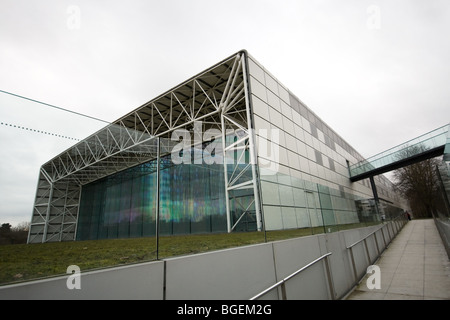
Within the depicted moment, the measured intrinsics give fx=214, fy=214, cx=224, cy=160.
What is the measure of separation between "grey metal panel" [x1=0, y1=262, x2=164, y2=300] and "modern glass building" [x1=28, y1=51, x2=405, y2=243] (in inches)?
26.6

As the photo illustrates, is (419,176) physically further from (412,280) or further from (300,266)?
(300,266)

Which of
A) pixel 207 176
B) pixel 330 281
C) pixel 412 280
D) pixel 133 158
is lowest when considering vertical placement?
pixel 412 280

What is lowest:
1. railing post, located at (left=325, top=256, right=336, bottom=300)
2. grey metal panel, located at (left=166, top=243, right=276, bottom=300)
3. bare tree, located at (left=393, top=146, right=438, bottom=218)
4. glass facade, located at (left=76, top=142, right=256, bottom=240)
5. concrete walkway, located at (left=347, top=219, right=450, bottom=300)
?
concrete walkway, located at (left=347, top=219, right=450, bottom=300)

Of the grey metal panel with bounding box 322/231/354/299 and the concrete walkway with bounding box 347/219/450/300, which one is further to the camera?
the grey metal panel with bounding box 322/231/354/299

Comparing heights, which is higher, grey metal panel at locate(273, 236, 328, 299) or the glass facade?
the glass facade

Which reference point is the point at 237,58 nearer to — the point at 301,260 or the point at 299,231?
the point at 299,231

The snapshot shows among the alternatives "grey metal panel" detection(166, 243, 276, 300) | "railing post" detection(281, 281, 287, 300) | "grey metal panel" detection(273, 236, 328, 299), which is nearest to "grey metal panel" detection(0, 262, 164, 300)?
"grey metal panel" detection(166, 243, 276, 300)

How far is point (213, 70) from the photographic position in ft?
54.9

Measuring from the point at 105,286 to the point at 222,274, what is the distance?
161 centimetres

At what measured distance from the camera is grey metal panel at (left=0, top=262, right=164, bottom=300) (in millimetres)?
1566

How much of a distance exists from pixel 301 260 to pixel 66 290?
4671mm

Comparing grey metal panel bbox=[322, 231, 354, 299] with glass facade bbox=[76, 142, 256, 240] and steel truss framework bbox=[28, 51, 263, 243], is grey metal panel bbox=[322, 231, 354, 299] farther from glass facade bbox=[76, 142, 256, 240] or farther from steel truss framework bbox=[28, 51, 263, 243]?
glass facade bbox=[76, 142, 256, 240]

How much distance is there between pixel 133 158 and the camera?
12.2 ft

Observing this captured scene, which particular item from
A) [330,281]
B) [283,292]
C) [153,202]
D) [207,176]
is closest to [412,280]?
[330,281]
